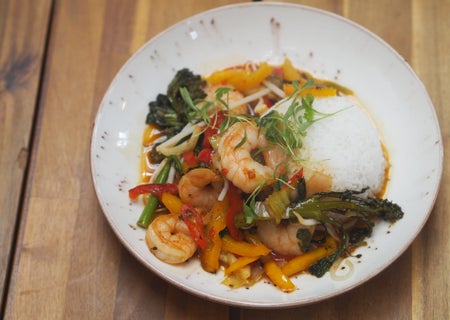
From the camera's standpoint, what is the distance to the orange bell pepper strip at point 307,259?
3053 mm

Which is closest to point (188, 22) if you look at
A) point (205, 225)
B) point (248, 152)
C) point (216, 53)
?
point (216, 53)

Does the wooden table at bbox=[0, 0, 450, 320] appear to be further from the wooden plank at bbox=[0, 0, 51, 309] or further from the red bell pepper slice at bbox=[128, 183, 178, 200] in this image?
the red bell pepper slice at bbox=[128, 183, 178, 200]

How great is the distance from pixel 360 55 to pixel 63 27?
2179 millimetres

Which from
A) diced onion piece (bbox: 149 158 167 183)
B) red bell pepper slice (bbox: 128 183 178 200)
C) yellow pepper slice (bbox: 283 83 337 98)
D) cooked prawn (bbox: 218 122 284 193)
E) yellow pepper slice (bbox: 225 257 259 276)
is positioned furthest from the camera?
yellow pepper slice (bbox: 283 83 337 98)

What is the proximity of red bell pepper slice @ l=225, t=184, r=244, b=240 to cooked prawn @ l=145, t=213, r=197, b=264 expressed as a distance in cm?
23

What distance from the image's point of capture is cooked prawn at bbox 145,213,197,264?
2.99 m

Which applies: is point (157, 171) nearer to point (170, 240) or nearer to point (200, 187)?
point (200, 187)

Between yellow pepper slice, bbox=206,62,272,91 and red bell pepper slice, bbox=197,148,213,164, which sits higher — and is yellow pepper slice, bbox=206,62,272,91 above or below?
above

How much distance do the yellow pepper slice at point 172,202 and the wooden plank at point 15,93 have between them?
1011mm

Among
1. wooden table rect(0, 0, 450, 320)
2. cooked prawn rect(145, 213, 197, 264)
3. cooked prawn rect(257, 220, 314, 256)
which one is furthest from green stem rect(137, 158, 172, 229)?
cooked prawn rect(257, 220, 314, 256)

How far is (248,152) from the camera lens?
120 inches

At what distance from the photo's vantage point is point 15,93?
3.87 meters

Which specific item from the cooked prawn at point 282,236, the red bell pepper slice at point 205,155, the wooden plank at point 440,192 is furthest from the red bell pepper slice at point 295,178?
the wooden plank at point 440,192

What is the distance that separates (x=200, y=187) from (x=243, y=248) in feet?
1.39
